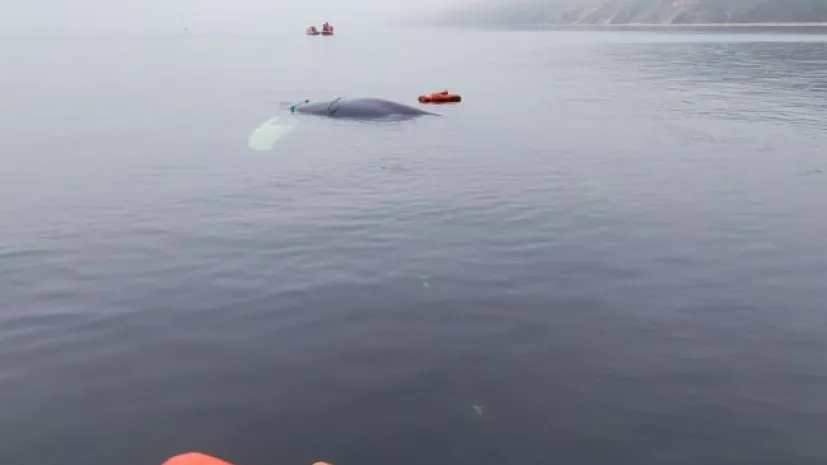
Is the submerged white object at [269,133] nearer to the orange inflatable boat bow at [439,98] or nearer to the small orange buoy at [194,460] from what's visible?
the orange inflatable boat bow at [439,98]

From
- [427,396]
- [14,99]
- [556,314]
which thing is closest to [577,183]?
[556,314]

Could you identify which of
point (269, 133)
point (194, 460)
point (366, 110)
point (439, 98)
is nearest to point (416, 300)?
point (194, 460)

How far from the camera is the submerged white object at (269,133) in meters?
37.2

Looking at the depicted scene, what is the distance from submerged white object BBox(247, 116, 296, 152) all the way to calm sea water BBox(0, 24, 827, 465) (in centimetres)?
168

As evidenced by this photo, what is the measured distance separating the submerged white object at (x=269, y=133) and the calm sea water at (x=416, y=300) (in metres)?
1.68

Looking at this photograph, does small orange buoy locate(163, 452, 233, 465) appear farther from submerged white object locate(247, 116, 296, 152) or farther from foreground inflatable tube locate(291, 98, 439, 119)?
foreground inflatable tube locate(291, 98, 439, 119)

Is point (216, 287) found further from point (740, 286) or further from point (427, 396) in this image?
point (740, 286)

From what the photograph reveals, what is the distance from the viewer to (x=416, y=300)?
16.3 meters

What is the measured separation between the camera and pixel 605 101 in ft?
179

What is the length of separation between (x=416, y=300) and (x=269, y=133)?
2662cm

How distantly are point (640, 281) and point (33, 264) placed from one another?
15861mm

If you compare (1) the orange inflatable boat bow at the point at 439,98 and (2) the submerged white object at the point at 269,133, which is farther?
(1) the orange inflatable boat bow at the point at 439,98

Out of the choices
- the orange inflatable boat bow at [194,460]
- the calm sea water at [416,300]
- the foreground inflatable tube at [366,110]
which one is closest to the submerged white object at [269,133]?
the calm sea water at [416,300]

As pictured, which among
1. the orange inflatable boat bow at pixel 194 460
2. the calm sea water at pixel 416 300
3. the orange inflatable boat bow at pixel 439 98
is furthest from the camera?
the orange inflatable boat bow at pixel 439 98
